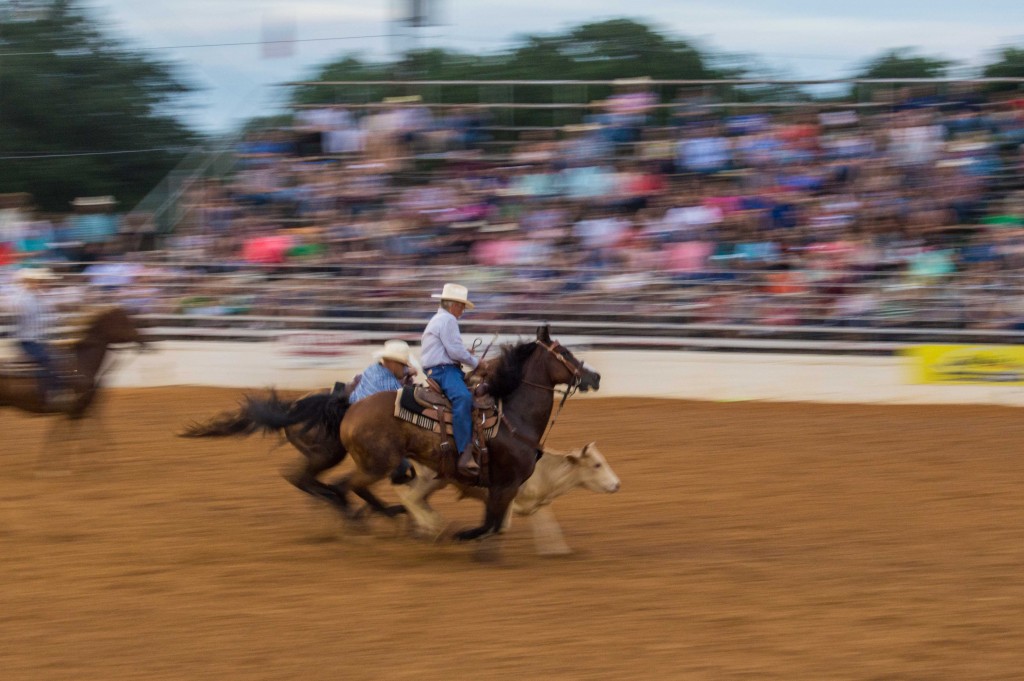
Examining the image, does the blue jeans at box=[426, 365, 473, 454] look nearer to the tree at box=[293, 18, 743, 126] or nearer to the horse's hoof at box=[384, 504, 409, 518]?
the horse's hoof at box=[384, 504, 409, 518]

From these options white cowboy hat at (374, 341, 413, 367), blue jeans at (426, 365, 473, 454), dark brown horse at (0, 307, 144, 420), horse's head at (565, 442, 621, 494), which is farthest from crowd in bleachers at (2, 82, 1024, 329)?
blue jeans at (426, 365, 473, 454)

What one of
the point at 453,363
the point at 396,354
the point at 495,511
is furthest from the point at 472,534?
the point at 396,354

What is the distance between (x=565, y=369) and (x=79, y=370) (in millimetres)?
4886

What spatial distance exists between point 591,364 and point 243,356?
4.40m

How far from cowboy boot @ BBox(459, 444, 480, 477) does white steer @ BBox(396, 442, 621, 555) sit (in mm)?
282

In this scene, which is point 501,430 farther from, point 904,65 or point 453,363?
point 904,65

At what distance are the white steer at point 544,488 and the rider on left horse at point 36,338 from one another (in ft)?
12.7

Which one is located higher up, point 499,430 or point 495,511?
point 499,430

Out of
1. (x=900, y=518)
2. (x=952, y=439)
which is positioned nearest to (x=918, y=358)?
(x=952, y=439)

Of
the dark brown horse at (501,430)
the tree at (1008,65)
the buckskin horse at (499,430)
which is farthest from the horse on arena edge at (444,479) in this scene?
the tree at (1008,65)

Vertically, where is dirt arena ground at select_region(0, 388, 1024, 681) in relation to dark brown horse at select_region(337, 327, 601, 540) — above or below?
below

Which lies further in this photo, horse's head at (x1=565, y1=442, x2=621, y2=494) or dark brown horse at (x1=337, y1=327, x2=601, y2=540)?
horse's head at (x1=565, y1=442, x2=621, y2=494)

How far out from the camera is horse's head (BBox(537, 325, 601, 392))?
7.89m

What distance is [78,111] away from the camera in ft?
96.1
